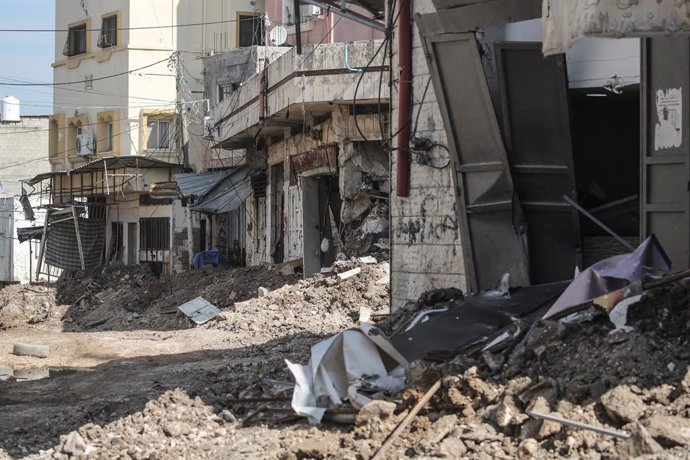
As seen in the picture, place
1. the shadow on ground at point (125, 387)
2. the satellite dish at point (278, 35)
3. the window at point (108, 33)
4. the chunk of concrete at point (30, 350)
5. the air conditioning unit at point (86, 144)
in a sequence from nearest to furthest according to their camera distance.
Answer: the shadow on ground at point (125, 387) → the chunk of concrete at point (30, 350) → the satellite dish at point (278, 35) → the window at point (108, 33) → the air conditioning unit at point (86, 144)

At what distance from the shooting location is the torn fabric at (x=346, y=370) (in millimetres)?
7051

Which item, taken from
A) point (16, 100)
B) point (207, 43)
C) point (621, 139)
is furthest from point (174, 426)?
point (16, 100)

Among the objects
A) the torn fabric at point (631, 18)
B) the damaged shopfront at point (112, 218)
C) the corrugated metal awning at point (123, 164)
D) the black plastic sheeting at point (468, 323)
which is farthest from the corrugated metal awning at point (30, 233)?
the torn fabric at point (631, 18)

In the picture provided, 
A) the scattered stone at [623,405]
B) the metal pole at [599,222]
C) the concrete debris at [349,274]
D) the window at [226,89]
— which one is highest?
the window at [226,89]

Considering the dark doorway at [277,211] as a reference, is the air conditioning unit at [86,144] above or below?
above

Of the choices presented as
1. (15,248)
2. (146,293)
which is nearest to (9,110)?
(15,248)

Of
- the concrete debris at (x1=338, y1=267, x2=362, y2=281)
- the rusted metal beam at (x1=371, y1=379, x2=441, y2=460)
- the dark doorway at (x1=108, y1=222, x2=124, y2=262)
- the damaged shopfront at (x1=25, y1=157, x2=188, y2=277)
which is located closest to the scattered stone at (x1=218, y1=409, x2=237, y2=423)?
the rusted metal beam at (x1=371, y1=379, x2=441, y2=460)

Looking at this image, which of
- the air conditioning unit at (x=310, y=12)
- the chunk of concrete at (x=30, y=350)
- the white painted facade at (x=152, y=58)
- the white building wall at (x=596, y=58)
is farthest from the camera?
the white painted facade at (x=152, y=58)

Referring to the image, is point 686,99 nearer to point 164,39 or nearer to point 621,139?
point 621,139

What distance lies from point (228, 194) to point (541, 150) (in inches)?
736

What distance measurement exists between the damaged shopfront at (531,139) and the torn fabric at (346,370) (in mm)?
2784

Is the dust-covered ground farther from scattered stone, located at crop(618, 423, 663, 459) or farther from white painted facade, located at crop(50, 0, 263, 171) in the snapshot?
white painted facade, located at crop(50, 0, 263, 171)

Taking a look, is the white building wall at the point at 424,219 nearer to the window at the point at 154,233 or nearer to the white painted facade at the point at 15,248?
the window at the point at 154,233

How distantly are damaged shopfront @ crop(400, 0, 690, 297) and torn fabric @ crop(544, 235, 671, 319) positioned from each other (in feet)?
5.33
